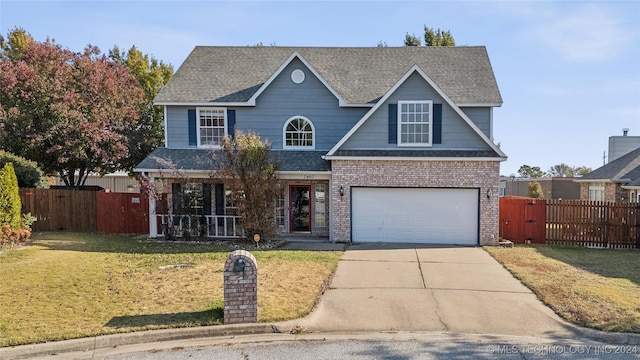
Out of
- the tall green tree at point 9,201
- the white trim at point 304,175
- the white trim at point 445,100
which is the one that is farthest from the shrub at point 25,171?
the white trim at point 445,100

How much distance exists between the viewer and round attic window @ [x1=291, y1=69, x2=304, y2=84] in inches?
680

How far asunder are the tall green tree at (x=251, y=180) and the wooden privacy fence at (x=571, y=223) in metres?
9.06

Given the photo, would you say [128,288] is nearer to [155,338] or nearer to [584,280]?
[155,338]

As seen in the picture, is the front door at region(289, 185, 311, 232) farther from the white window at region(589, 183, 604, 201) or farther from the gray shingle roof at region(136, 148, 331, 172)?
the white window at region(589, 183, 604, 201)

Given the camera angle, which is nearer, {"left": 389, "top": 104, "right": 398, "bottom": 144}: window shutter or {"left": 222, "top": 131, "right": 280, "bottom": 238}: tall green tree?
{"left": 222, "top": 131, "right": 280, "bottom": 238}: tall green tree

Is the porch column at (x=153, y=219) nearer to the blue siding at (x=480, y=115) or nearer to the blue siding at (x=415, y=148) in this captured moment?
the blue siding at (x=415, y=148)

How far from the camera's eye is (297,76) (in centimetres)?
1733

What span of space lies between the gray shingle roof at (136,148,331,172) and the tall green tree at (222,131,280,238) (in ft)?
2.86

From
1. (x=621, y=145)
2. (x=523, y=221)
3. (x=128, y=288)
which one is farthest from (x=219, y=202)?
(x=621, y=145)

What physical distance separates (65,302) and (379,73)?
51.0 ft

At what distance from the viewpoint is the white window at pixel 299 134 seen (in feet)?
57.7

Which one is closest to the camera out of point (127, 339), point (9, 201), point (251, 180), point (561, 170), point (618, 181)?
point (127, 339)

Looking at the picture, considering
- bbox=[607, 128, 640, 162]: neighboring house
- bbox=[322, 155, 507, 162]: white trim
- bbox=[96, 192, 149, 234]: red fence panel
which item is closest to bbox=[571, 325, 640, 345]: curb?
bbox=[322, 155, 507, 162]: white trim

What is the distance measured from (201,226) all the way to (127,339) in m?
9.80
